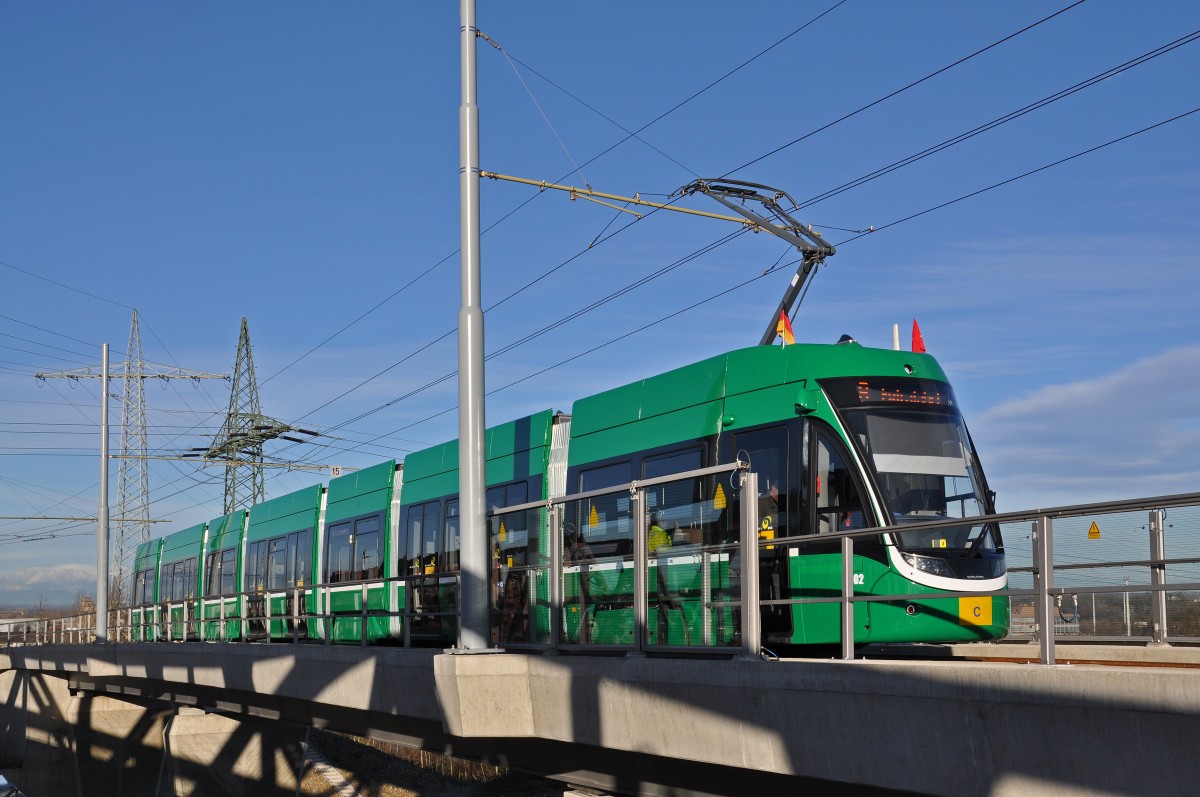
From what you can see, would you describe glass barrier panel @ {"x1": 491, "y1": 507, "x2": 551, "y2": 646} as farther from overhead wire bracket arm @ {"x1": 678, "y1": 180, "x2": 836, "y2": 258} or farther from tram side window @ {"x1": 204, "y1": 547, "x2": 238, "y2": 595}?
tram side window @ {"x1": 204, "y1": 547, "x2": 238, "y2": 595}

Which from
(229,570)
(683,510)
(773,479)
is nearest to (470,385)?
(683,510)

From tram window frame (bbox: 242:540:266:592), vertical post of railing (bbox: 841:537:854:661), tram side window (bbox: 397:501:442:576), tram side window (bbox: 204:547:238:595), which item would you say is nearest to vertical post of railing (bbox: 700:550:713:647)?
vertical post of railing (bbox: 841:537:854:661)

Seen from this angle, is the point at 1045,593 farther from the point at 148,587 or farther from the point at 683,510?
the point at 148,587

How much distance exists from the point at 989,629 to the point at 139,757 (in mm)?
35211

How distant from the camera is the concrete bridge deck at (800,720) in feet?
21.8

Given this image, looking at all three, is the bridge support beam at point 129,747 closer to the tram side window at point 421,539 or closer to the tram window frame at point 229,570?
the tram window frame at point 229,570

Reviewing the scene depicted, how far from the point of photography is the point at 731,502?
34.3ft

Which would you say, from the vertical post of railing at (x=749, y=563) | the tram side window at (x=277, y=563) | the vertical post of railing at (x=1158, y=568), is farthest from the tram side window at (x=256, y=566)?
the vertical post of railing at (x=1158, y=568)

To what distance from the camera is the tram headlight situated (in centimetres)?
1143

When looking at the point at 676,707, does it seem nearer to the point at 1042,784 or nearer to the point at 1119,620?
the point at 1042,784

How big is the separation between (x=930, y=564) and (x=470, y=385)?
455cm

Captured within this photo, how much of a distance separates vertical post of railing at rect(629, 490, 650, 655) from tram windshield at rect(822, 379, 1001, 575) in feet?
7.43

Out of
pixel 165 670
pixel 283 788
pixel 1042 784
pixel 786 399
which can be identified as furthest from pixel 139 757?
pixel 1042 784

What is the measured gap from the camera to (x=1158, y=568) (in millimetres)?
10648
